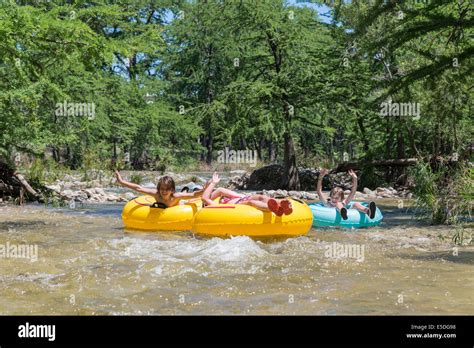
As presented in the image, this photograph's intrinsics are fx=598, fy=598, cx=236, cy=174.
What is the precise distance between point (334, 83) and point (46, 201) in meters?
12.9

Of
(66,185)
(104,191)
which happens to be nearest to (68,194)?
(104,191)

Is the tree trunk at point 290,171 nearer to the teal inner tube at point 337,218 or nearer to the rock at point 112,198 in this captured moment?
the rock at point 112,198

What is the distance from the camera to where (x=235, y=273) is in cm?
771

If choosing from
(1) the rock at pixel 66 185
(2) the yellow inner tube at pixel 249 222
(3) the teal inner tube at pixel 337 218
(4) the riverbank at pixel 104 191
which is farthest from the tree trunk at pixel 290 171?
(2) the yellow inner tube at pixel 249 222

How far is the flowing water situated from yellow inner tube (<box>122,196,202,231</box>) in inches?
18.8

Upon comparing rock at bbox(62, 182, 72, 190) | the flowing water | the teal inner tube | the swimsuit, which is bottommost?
the flowing water

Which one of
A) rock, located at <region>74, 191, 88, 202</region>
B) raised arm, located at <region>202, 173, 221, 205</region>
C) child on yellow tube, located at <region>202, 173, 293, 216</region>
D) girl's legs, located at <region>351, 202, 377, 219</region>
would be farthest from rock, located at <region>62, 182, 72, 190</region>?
girl's legs, located at <region>351, 202, 377, 219</region>

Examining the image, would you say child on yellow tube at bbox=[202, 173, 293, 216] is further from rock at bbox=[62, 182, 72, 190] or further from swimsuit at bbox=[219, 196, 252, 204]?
rock at bbox=[62, 182, 72, 190]

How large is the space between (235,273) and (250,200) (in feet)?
9.91

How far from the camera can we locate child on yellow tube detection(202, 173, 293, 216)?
10.2 meters

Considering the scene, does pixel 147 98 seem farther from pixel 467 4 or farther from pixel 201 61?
pixel 467 4

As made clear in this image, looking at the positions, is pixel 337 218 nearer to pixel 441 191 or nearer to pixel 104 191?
pixel 441 191
